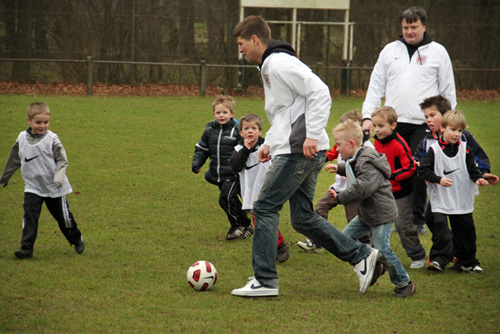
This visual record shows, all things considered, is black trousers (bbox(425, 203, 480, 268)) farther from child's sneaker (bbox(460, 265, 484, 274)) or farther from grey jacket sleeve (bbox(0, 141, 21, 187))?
grey jacket sleeve (bbox(0, 141, 21, 187))

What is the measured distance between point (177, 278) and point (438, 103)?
2.71m

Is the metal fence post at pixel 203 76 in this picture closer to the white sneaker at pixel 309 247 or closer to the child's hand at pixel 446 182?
the white sneaker at pixel 309 247

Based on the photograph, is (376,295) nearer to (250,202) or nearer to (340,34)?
(250,202)

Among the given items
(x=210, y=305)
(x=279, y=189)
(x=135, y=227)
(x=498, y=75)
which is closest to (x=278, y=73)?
(x=279, y=189)

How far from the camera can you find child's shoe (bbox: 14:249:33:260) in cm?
559

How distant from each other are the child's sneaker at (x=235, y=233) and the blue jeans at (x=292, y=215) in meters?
1.75

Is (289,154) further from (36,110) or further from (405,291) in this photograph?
(36,110)

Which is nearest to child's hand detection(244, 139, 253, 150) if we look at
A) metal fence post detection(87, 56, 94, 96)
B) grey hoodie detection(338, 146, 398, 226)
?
grey hoodie detection(338, 146, 398, 226)

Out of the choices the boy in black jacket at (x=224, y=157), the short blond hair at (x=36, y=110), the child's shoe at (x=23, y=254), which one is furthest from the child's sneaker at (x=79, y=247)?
the boy in black jacket at (x=224, y=157)

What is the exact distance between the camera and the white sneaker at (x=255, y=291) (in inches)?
186

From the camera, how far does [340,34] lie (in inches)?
923

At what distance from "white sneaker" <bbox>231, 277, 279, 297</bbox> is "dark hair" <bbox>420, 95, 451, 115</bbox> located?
226 cm

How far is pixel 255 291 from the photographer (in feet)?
15.5

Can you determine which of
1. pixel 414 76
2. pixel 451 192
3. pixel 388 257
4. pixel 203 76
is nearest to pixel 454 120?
pixel 451 192
